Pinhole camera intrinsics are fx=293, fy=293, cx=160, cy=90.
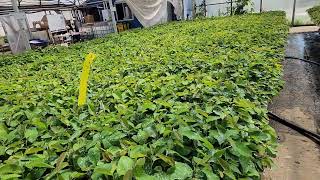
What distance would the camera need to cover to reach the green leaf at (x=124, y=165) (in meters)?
1.20

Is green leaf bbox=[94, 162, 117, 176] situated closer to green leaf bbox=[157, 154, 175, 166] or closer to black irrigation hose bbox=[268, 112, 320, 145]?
green leaf bbox=[157, 154, 175, 166]

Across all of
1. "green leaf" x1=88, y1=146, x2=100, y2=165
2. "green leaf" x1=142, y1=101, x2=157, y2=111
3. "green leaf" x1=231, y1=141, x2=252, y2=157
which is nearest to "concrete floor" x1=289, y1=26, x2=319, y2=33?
"green leaf" x1=142, y1=101, x2=157, y2=111

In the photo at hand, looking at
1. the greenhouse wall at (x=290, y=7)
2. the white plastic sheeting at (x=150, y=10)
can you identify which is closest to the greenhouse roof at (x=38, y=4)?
the white plastic sheeting at (x=150, y=10)

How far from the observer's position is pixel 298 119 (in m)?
4.44

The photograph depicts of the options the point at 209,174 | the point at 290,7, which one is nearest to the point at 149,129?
the point at 209,174

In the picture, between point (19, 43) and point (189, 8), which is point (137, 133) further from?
point (189, 8)

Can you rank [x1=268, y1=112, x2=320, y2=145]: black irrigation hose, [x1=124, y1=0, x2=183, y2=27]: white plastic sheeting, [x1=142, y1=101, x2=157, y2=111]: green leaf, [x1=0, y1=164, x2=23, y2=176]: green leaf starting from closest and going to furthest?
[x1=0, y1=164, x2=23, y2=176]: green leaf < [x1=142, y1=101, x2=157, y2=111]: green leaf < [x1=268, y1=112, x2=320, y2=145]: black irrigation hose < [x1=124, y1=0, x2=183, y2=27]: white plastic sheeting

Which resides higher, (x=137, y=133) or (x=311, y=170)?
(x=137, y=133)

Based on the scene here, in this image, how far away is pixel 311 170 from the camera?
318 cm

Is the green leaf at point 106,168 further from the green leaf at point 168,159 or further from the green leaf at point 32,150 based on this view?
the green leaf at point 32,150

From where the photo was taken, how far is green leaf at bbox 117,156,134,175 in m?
1.20

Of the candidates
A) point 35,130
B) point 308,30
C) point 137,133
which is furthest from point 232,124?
point 308,30

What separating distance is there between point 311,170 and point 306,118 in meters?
1.49

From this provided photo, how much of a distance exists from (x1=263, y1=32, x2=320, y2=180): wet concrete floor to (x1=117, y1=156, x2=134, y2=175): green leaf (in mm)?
1402
